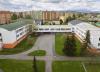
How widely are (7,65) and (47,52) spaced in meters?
11.1

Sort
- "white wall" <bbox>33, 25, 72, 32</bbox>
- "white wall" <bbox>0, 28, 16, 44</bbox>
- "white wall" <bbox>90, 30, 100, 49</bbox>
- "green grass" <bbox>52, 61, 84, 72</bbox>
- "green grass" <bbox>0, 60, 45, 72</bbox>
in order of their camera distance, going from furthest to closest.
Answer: "white wall" <bbox>33, 25, 72, 32</bbox> < "white wall" <bbox>0, 28, 16, 44</bbox> < "white wall" <bbox>90, 30, 100, 49</bbox> < "green grass" <bbox>0, 60, 45, 72</bbox> < "green grass" <bbox>52, 61, 84, 72</bbox>

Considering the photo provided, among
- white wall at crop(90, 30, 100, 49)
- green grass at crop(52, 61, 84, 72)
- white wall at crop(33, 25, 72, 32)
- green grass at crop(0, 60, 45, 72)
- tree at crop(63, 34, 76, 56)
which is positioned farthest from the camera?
white wall at crop(33, 25, 72, 32)

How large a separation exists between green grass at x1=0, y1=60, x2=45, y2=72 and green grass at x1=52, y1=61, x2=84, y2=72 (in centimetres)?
225

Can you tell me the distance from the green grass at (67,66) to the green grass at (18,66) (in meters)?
2.25

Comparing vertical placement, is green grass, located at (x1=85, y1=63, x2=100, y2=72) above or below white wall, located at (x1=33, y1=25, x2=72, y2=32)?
below

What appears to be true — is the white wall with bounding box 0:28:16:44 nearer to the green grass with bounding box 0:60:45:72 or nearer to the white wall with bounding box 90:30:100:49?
the green grass with bounding box 0:60:45:72

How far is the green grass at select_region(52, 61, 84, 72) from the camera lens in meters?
27.9

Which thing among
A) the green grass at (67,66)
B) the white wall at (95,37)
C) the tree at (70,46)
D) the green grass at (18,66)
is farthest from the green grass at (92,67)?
the white wall at (95,37)

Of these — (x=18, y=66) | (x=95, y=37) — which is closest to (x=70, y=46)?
(x=95, y=37)

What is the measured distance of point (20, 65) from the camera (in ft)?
99.0

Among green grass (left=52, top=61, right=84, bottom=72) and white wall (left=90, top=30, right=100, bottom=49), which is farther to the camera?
white wall (left=90, top=30, right=100, bottom=49)

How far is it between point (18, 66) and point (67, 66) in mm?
8730

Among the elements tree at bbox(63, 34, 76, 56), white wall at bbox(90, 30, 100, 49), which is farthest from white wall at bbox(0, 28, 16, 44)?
white wall at bbox(90, 30, 100, 49)

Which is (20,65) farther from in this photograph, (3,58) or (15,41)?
(15,41)
